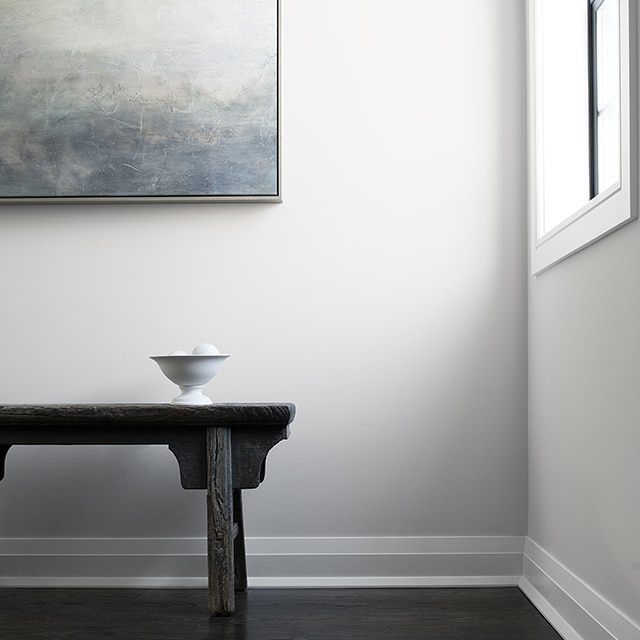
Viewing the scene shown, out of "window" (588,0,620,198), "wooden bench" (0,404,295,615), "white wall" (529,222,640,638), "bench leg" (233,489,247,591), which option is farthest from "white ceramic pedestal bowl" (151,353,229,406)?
"window" (588,0,620,198)

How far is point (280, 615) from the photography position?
217cm

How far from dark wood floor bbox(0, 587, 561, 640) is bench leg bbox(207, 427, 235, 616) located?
84 millimetres

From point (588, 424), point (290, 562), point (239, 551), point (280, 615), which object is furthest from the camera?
point (290, 562)

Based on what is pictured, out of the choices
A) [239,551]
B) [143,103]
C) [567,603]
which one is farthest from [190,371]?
[567,603]

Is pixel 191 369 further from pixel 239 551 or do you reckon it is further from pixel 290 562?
pixel 290 562

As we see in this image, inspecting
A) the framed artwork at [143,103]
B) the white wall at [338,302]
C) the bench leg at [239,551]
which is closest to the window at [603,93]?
the white wall at [338,302]

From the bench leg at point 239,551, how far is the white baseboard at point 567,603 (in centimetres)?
84

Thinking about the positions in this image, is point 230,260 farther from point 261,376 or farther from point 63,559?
point 63,559

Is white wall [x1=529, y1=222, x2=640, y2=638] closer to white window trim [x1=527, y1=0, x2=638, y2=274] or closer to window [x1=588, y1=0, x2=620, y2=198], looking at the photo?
white window trim [x1=527, y1=0, x2=638, y2=274]

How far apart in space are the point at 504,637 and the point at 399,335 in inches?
38.4

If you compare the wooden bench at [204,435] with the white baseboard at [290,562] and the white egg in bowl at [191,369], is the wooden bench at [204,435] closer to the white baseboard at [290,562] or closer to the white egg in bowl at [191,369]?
the white egg in bowl at [191,369]

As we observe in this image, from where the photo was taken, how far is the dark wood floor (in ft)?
6.59

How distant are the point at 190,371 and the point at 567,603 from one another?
1.15 m

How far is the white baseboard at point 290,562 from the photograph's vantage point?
251cm
